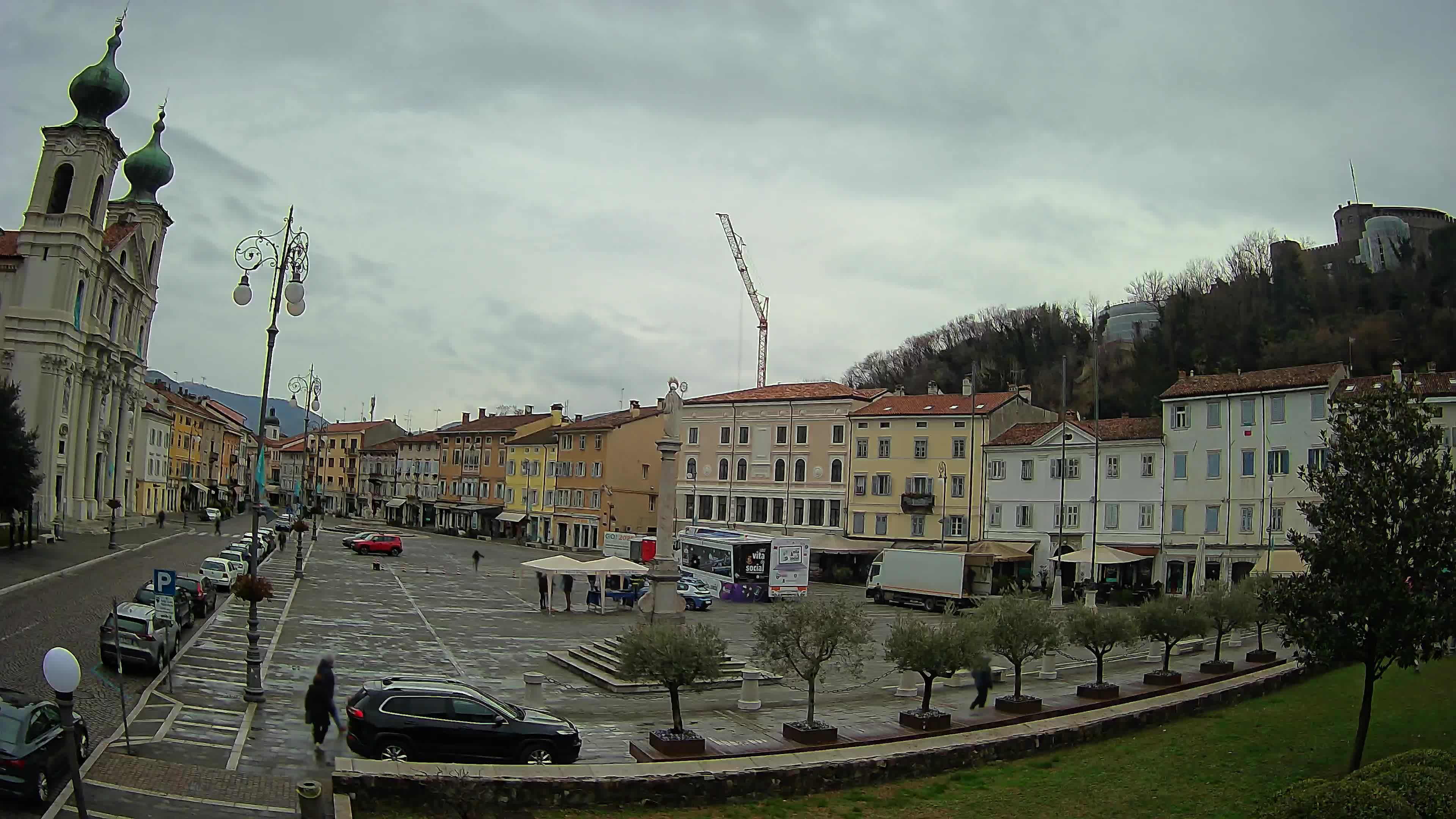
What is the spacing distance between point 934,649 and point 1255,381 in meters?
39.4

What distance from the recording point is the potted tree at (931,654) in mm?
20578

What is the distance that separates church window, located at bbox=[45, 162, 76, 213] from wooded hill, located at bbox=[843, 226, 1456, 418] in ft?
212

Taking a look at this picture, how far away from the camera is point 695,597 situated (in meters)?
44.2

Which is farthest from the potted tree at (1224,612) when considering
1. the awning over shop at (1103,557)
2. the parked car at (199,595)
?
the parked car at (199,595)

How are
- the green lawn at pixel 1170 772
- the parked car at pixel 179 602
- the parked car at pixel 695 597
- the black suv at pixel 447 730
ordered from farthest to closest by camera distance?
the parked car at pixel 695 597
the parked car at pixel 179 602
the black suv at pixel 447 730
the green lawn at pixel 1170 772

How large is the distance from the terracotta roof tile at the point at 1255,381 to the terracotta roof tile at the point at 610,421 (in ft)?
128

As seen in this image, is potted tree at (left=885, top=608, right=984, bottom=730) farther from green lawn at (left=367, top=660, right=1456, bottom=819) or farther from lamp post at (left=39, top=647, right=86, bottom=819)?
lamp post at (left=39, top=647, right=86, bottom=819)

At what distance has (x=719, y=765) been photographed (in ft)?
53.2

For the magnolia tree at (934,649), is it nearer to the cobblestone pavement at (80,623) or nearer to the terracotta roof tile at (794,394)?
the cobblestone pavement at (80,623)

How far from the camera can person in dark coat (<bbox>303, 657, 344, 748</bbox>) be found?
691 inches

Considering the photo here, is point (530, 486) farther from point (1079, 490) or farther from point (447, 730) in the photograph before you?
point (447, 730)

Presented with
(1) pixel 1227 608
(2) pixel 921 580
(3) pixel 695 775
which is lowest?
(3) pixel 695 775

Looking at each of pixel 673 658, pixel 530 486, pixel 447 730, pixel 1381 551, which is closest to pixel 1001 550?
pixel 1381 551

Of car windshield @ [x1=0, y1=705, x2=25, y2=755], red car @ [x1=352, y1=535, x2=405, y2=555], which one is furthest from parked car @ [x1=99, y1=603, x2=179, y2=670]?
red car @ [x1=352, y1=535, x2=405, y2=555]
